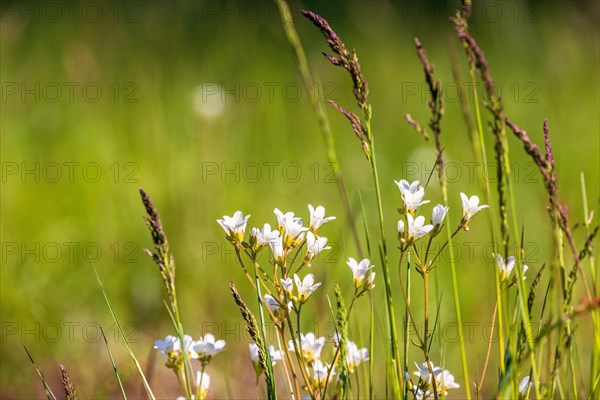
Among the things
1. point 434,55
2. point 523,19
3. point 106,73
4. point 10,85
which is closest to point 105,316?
point 10,85

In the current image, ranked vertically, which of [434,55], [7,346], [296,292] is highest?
[434,55]

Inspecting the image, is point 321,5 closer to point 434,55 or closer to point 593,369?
point 434,55

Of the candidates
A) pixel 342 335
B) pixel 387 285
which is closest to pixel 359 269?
pixel 387 285

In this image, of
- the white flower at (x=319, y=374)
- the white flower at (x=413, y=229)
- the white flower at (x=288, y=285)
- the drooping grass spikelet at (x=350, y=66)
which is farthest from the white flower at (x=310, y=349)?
the drooping grass spikelet at (x=350, y=66)

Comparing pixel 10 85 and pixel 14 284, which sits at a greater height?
pixel 10 85

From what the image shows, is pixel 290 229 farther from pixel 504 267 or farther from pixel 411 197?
pixel 504 267

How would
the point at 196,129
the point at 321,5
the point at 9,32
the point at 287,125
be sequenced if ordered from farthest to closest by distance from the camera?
1. the point at 321,5
2. the point at 287,125
3. the point at 196,129
4. the point at 9,32

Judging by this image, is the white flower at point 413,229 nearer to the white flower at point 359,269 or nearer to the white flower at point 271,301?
the white flower at point 359,269
